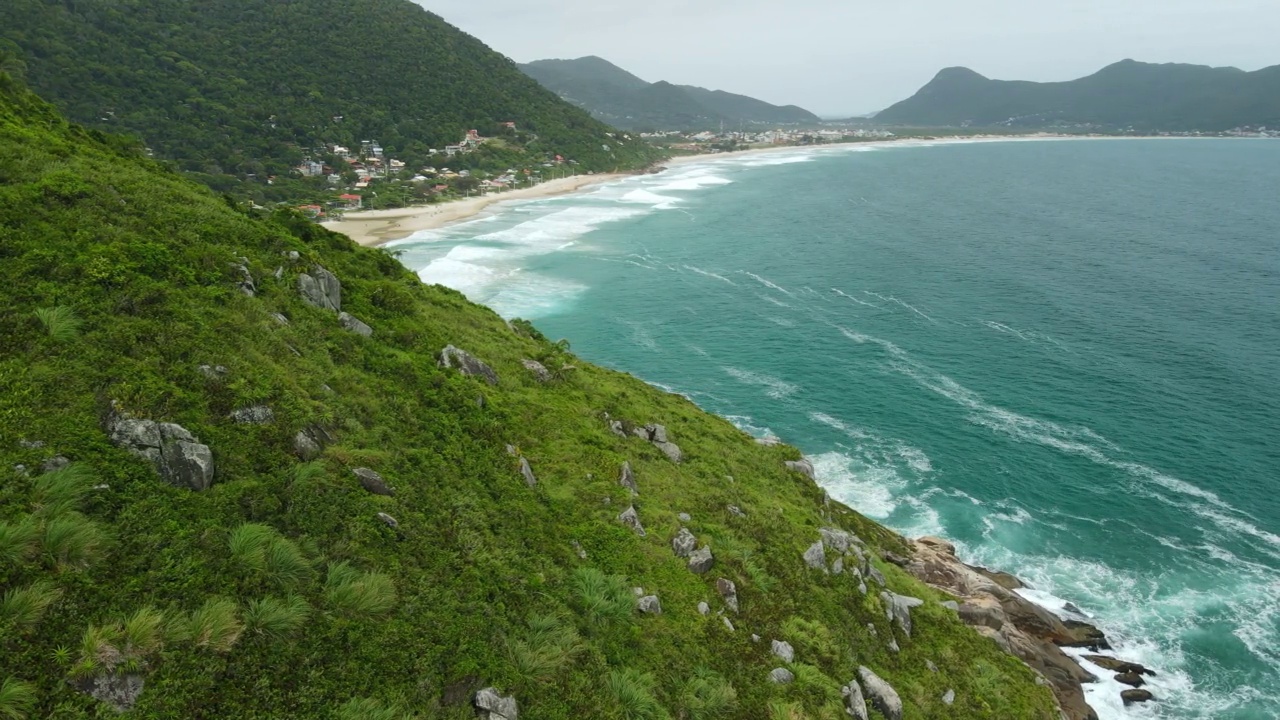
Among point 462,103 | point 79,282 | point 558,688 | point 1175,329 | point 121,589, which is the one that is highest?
point 462,103

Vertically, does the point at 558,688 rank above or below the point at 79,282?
below

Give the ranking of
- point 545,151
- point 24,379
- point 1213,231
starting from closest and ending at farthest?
point 24,379 → point 1213,231 → point 545,151

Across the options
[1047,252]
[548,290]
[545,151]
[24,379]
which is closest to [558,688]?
[24,379]

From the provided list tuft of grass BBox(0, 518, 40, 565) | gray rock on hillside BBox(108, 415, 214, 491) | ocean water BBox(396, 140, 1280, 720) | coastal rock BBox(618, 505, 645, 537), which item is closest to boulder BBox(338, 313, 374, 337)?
gray rock on hillside BBox(108, 415, 214, 491)

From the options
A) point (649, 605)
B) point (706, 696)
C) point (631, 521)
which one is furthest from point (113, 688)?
point (631, 521)

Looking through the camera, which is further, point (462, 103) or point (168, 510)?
point (462, 103)

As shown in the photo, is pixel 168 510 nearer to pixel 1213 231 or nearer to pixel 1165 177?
pixel 1213 231

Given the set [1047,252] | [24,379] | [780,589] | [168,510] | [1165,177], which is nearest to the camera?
[168,510]

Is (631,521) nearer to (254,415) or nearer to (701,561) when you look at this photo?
(701,561)
